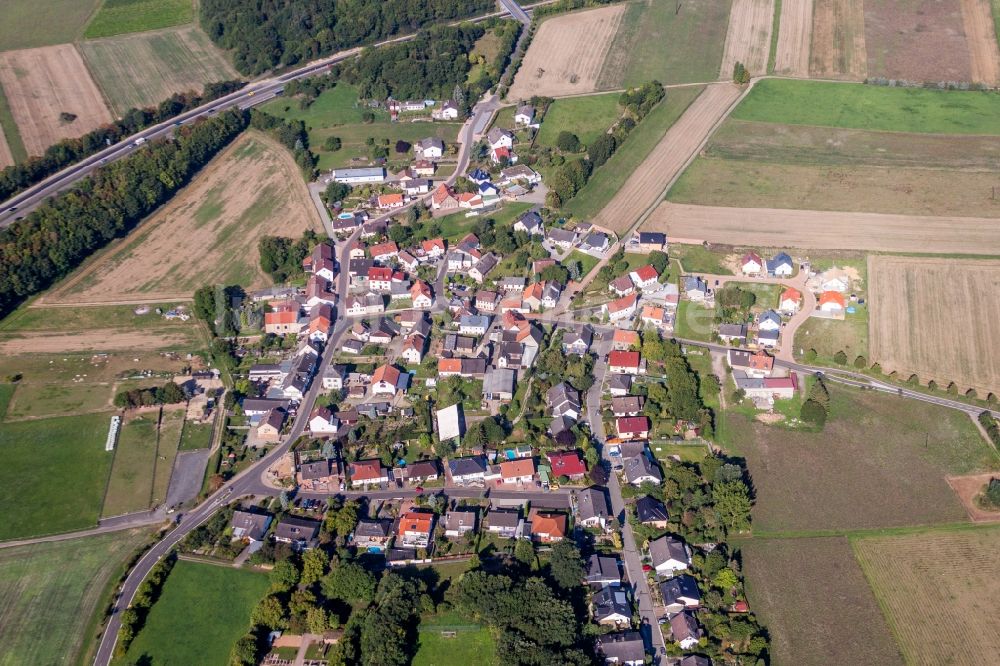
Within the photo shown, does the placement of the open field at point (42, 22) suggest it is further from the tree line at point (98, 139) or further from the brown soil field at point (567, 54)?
the brown soil field at point (567, 54)

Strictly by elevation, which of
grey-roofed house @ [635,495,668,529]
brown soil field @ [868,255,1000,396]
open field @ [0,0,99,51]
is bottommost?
grey-roofed house @ [635,495,668,529]

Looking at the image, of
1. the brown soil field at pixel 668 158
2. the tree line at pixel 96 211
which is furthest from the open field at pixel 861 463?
the tree line at pixel 96 211

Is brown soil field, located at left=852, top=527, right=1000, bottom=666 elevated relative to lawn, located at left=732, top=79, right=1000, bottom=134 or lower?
lower

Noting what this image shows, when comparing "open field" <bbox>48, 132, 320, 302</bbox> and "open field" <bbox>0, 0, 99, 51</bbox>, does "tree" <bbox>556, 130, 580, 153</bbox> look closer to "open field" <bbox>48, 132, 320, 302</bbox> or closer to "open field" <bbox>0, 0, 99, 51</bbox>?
"open field" <bbox>48, 132, 320, 302</bbox>

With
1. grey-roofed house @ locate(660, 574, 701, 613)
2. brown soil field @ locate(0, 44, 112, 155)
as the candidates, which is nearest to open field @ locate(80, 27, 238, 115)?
brown soil field @ locate(0, 44, 112, 155)

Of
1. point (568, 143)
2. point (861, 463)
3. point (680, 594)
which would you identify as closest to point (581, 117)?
point (568, 143)

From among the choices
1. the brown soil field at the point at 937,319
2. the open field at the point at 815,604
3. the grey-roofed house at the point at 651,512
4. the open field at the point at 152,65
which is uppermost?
the open field at the point at 152,65
